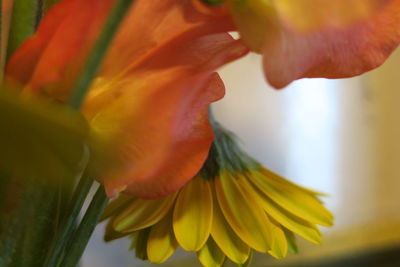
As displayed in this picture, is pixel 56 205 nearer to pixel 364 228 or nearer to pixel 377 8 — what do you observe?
pixel 377 8

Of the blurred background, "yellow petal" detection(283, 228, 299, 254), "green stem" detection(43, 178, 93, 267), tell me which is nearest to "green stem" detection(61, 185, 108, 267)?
"green stem" detection(43, 178, 93, 267)

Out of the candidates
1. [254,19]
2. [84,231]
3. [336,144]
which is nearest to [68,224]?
[84,231]

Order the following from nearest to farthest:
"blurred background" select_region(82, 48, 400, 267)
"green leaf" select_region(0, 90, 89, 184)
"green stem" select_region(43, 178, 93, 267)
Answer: "green leaf" select_region(0, 90, 89, 184) → "green stem" select_region(43, 178, 93, 267) → "blurred background" select_region(82, 48, 400, 267)

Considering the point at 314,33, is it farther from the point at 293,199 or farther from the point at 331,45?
the point at 293,199

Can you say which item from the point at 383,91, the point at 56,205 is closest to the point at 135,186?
the point at 56,205

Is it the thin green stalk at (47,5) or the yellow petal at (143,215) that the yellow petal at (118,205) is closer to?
the yellow petal at (143,215)

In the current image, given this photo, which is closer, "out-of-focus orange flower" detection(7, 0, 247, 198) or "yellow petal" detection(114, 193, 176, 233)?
"out-of-focus orange flower" detection(7, 0, 247, 198)

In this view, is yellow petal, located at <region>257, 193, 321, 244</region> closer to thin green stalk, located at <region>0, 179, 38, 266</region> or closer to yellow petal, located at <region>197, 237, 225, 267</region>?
yellow petal, located at <region>197, 237, 225, 267</region>
